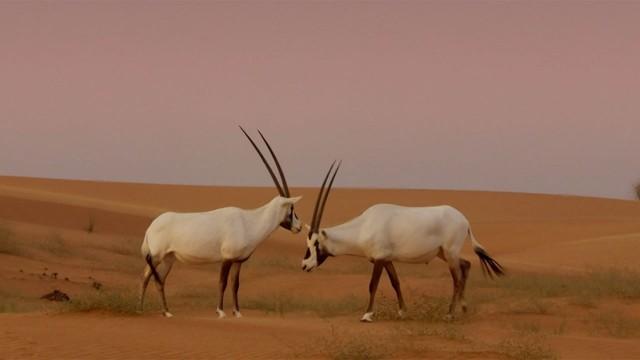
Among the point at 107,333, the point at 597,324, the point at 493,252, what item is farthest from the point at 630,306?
the point at 493,252

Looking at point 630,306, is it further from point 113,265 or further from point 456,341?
point 113,265

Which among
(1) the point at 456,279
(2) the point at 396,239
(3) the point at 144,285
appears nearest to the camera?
(3) the point at 144,285

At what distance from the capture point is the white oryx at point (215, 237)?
598 inches

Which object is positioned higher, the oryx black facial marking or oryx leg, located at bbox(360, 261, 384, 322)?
the oryx black facial marking

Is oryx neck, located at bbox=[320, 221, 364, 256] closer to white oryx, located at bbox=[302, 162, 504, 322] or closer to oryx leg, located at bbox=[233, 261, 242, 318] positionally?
white oryx, located at bbox=[302, 162, 504, 322]

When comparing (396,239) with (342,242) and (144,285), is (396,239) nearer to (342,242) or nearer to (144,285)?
(342,242)

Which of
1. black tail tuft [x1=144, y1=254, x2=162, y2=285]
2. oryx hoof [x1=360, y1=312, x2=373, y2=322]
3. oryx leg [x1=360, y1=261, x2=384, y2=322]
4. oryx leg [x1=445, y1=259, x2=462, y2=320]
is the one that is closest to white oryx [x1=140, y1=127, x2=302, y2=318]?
black tail tuft [x1=144, y1=254, x2=162, y2=285]

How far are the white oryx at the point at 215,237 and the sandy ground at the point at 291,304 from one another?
745 millimetres

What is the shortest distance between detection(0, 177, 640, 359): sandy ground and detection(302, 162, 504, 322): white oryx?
25.8 inches

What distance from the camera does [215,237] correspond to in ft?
49.9

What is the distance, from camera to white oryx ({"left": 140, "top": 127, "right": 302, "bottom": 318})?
15180 mm

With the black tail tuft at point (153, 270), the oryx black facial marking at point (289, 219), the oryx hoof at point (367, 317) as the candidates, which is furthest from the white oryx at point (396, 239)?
the black tail tuft at point (153, 270)

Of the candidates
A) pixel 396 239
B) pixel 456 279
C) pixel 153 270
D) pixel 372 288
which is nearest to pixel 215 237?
pixel 153 270

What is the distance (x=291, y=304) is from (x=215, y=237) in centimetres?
440
